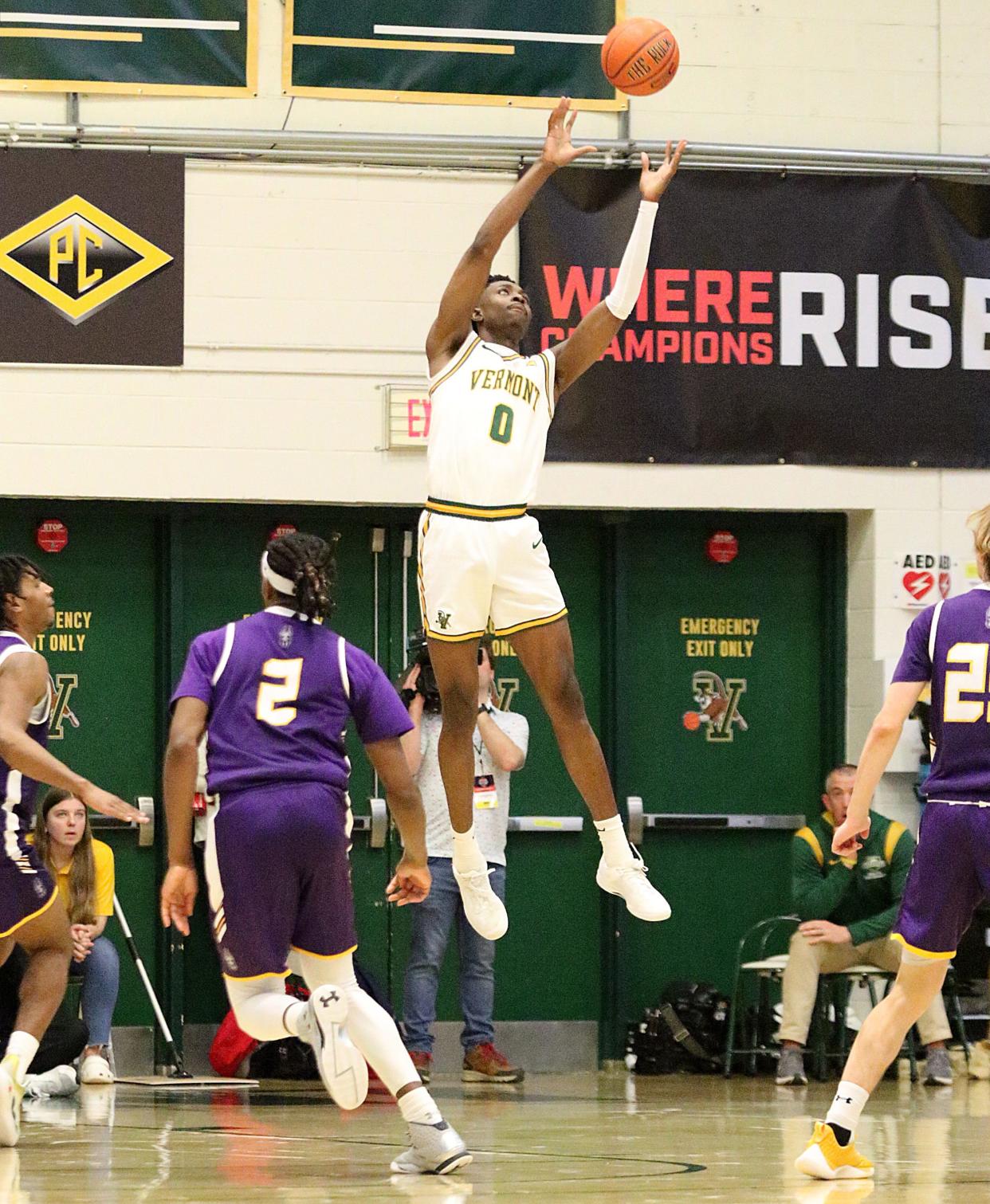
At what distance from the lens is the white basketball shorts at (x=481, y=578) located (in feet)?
20.6

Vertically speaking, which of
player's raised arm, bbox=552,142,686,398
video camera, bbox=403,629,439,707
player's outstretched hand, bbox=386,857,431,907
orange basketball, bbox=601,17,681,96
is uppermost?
orange basketball, bbox=601,17,681,96

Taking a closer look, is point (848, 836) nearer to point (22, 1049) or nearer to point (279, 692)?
point (279, 692)

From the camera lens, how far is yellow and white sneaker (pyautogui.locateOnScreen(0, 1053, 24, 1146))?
595 centimetres

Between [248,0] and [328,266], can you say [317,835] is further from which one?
[248,0]

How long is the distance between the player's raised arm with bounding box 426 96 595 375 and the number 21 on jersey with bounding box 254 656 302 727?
1.36 meters

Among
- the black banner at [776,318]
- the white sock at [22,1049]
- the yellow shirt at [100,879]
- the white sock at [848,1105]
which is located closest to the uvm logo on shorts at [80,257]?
the black banner at [776,318]

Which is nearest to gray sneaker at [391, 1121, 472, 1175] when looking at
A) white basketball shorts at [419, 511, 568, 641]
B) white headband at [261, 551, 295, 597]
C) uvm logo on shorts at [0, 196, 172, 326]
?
white headband at [261, 551, 295, 597]

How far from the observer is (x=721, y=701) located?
1062 cm

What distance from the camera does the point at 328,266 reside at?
394 inches

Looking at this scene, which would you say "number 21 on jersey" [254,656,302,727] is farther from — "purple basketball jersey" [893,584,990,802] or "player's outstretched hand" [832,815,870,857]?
"purple basketball jersey" [893,584,990,802]

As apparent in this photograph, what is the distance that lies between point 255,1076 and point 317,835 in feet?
14.7

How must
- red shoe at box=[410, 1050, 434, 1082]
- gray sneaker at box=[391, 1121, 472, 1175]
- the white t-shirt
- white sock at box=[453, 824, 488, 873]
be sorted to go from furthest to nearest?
the white t-shirt → red shoe at box=[410, 1050, 434, 1082] → white sock at box=[453, 824, 488, 873] → gray sneaker at box=[391, 1121, 472, 1175]

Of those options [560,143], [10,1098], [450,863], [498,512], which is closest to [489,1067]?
[450,863]

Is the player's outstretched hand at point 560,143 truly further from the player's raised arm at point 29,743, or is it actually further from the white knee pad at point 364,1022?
the white knee pad at point 364,1022
